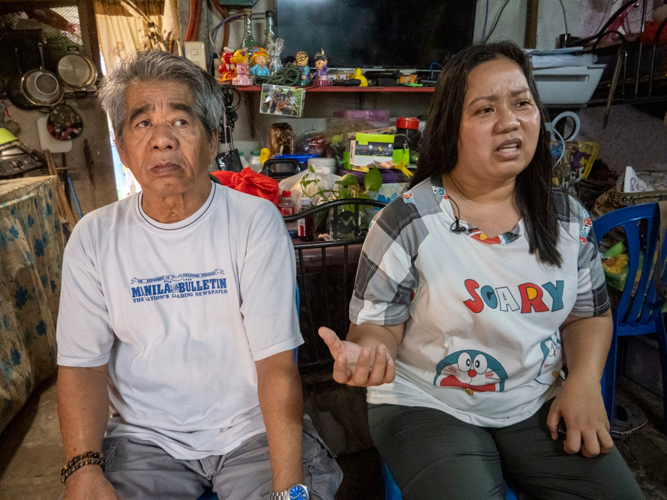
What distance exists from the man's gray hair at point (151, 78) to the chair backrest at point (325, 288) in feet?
2.32

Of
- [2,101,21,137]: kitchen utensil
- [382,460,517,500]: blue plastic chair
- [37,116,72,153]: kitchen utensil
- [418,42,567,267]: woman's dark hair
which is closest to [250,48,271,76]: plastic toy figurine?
[418,42,567,267]: woman's dark hair

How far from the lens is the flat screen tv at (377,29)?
2906 millimetres

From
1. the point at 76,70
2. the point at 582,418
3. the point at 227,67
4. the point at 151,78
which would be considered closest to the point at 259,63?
the point at 227,67

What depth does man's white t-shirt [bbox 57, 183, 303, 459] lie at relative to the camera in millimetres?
977

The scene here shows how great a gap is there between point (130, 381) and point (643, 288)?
5.72 ft

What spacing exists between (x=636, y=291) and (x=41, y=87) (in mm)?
5611

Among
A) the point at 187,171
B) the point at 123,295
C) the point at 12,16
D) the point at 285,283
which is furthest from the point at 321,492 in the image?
the point at 12,16

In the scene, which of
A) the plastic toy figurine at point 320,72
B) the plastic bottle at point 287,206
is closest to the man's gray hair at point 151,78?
the plastic bottle at point 287,206

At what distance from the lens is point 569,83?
2766 mm

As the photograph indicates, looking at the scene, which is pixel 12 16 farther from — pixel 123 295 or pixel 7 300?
pixel 123 295

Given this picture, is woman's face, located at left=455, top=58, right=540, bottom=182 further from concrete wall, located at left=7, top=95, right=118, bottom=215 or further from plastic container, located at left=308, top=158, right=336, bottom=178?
concrete wall, located at left=7, top=95, right=118, bottom=215

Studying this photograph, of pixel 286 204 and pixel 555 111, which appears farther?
pixel 555 111

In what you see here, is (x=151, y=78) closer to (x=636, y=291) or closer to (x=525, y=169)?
(x=525, y=169)

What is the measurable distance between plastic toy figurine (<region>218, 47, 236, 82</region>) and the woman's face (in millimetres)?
2133
